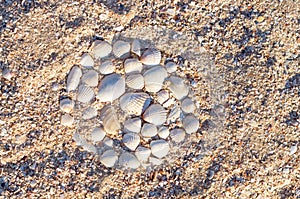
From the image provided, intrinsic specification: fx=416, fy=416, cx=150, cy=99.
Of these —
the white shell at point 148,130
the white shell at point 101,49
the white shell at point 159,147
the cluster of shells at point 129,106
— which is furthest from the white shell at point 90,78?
the white shell at point 159,147

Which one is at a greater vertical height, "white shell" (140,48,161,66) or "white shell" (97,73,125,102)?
"white shell" (140,48,161,66)

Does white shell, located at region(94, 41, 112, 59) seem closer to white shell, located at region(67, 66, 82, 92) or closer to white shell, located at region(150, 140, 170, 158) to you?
white shell, located at region(67, 66, 82, 92)

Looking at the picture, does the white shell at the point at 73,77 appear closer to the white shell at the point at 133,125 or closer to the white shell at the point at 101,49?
the white shell at the point at 101,49

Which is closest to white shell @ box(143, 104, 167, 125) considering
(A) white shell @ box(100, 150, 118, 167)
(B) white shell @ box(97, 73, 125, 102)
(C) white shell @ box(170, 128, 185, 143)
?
(C) white shell @ box(170, 128, 185, 143)

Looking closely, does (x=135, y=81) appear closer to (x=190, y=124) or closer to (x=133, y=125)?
(x=133, y=125)

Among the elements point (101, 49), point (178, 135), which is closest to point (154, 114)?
point (178, 135)

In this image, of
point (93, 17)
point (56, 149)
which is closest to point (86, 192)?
point (56, 149)
